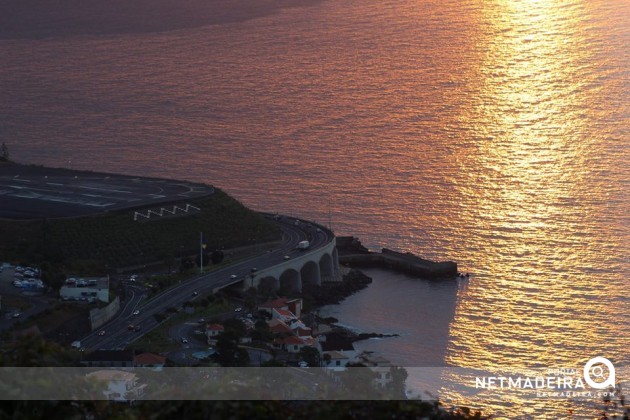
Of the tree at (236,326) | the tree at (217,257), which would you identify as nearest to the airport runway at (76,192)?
the tree at (217,257)

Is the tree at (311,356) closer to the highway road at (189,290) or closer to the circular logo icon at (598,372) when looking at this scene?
the highway road at (189,290)

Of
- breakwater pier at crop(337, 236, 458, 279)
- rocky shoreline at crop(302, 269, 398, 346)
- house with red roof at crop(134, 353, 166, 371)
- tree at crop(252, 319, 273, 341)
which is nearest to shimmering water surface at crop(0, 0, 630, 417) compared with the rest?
breakwater pier at crop(337, 236, 458, 279)

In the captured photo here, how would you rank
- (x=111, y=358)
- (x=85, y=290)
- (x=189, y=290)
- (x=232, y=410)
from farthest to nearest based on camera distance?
(x=189, y=290), (x=85, y=290), (x=111, y=358), (x=232, y=410)

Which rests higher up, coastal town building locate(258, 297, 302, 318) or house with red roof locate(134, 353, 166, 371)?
coastal town building locate(258, 297, 302, 318)

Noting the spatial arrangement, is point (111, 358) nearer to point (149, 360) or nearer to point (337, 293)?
point (149, 360)

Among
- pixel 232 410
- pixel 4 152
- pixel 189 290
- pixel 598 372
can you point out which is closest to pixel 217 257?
pixel 189 290

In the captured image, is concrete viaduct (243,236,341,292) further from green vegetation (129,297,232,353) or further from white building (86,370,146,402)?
white building (86,370,146,402)
